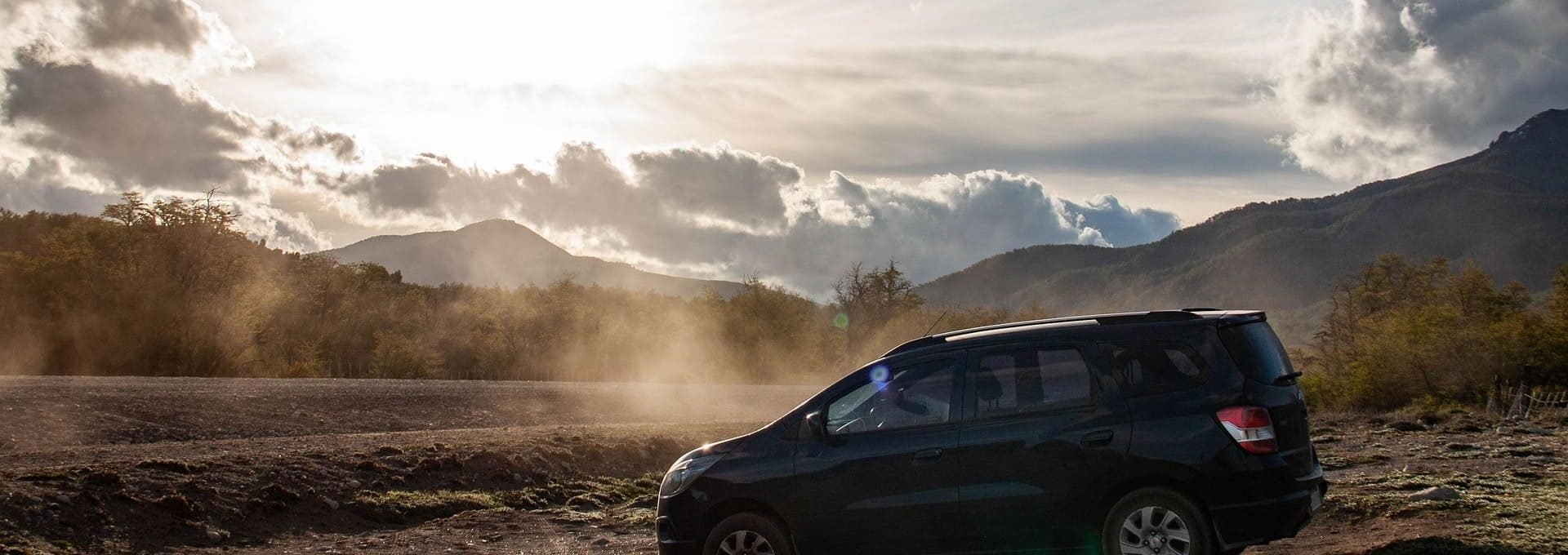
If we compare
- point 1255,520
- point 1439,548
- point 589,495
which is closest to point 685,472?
point 1255,520

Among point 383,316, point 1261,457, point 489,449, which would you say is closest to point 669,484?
point 1261,457

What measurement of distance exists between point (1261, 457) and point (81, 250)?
4878 cm

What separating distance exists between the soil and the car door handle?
2853mm

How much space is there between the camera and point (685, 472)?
859 centimetres

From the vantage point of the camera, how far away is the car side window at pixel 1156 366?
7.28m

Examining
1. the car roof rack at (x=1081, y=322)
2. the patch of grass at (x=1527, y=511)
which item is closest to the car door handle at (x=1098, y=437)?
the car roof rack at (x=1081, y=322)

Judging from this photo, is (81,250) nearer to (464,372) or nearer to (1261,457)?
(464,372)

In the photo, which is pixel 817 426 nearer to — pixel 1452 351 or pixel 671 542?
pixel 671 542

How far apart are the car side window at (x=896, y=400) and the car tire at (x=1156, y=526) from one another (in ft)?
4.31

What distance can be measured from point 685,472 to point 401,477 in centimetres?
864

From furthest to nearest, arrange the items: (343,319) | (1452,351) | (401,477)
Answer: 1. (343,319)
2. (1452,351)
3. (401,477)

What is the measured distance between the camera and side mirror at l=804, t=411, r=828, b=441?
320 inches

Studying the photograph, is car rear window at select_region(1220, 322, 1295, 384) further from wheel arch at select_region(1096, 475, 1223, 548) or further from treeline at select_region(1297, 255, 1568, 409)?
treeline at select_region(1297, 255, 1568, 409)

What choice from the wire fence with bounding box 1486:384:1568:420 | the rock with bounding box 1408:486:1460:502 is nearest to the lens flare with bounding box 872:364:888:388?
the rock with bounding box 1408:486:1460:502
